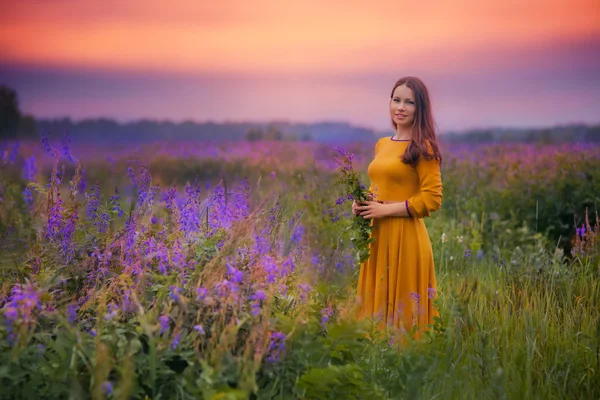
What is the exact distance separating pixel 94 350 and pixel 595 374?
2.89 meters

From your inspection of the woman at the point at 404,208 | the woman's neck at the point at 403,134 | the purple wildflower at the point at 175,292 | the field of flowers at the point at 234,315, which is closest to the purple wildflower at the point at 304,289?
the field of flowers at the point at 234,315

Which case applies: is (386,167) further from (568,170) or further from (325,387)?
(568,170)

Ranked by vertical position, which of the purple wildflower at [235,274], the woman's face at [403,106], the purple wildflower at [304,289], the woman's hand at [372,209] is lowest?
the purple wildflower at [304,289]

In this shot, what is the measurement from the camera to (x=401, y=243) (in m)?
4.09

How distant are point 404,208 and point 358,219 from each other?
33 cm

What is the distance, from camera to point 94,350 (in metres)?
2.72

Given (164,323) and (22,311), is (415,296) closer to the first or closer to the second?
(164,323)

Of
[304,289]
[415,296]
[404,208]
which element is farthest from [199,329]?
[404,208]

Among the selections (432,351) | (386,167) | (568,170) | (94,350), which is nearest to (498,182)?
(568,170)

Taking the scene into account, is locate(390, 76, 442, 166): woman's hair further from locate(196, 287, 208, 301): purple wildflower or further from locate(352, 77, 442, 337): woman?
locate(196, 287, 208, 301): purple wildflower

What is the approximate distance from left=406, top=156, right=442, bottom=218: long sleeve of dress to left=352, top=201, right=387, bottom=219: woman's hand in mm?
168

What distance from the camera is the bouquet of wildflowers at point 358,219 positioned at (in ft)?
13.1

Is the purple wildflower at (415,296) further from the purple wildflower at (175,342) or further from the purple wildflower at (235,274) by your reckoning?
the purple wildflower at (175,342)

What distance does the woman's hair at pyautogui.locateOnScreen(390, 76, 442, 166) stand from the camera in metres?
3.97
